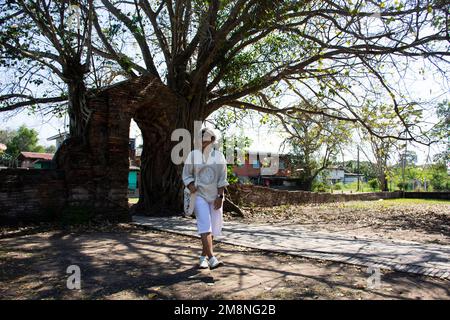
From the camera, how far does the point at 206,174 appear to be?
5.34 metres

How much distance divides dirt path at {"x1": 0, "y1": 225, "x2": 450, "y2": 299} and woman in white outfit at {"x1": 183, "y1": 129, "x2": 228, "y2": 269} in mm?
518

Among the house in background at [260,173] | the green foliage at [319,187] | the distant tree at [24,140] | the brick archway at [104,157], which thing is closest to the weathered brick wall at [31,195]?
the brick archway at [104,157]

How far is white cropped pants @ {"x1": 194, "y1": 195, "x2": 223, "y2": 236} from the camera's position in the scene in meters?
5.18

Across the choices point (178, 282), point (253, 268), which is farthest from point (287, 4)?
point (178, 282)

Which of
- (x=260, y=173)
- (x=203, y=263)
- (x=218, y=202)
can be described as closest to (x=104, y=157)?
(x=218, y=202)

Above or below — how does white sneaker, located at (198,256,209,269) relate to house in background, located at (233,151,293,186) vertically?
below

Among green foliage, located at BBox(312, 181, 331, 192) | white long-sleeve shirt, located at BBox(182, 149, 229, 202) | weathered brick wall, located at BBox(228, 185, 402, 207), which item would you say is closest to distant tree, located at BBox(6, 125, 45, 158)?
green foliage, located at BBox(312, 181, 331, 192)

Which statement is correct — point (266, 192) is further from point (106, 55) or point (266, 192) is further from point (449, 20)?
point (449, 20)

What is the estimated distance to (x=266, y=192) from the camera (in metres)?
18.0

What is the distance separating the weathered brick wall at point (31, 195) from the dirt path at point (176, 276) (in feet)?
6.59

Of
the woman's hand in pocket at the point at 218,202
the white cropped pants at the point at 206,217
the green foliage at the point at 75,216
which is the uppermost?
the woman's hand in pocket at the point at 218,202

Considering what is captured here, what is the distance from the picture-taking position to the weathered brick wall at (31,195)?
8.65 meters

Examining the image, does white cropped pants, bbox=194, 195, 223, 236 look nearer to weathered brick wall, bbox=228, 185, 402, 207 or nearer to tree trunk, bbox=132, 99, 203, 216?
tree trunk, bbox=132, 99, 203, 216

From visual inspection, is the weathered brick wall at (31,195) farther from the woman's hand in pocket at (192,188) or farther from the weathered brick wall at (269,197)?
the weathered brick wall at (269,197)
